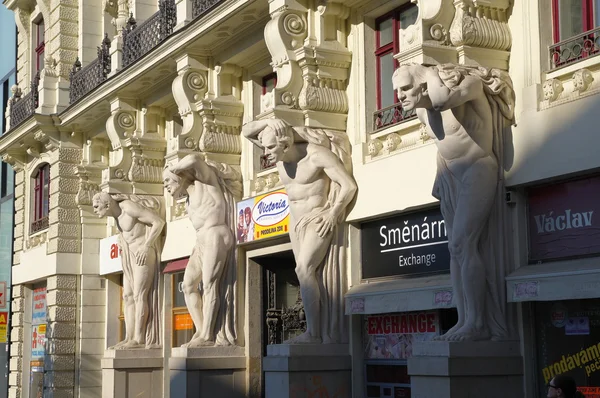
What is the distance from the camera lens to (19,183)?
27.7 metres

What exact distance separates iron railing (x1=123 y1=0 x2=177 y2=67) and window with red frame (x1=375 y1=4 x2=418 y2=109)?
14.9ft

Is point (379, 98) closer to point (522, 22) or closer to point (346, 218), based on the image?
point (346, 218)

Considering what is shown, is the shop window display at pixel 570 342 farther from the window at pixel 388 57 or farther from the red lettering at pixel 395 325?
the window at pixel 388 57

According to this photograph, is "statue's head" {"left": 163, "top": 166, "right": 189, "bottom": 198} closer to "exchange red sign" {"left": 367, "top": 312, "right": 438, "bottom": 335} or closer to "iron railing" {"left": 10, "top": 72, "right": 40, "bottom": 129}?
"exchange red sign" {"left": 367, "top": 312, "right": 438, "bottom": 335}

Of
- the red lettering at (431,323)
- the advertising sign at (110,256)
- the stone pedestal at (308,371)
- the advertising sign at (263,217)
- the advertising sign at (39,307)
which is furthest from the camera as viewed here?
the advertising sign at (39,307)

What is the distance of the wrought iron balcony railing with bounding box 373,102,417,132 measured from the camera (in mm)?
14016

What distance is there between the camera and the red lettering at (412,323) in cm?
1370

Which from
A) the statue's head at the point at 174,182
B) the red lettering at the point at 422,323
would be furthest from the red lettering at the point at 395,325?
the statue's head at the point at 174,182

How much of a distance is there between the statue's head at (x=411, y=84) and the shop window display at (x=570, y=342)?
2539 millimetres

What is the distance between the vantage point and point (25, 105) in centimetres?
2609

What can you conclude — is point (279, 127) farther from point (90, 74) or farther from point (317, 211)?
point (90, 74)

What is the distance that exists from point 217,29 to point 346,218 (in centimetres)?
407

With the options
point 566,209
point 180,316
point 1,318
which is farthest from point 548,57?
point 1,318

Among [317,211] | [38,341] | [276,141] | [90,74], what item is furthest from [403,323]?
[38,341]
